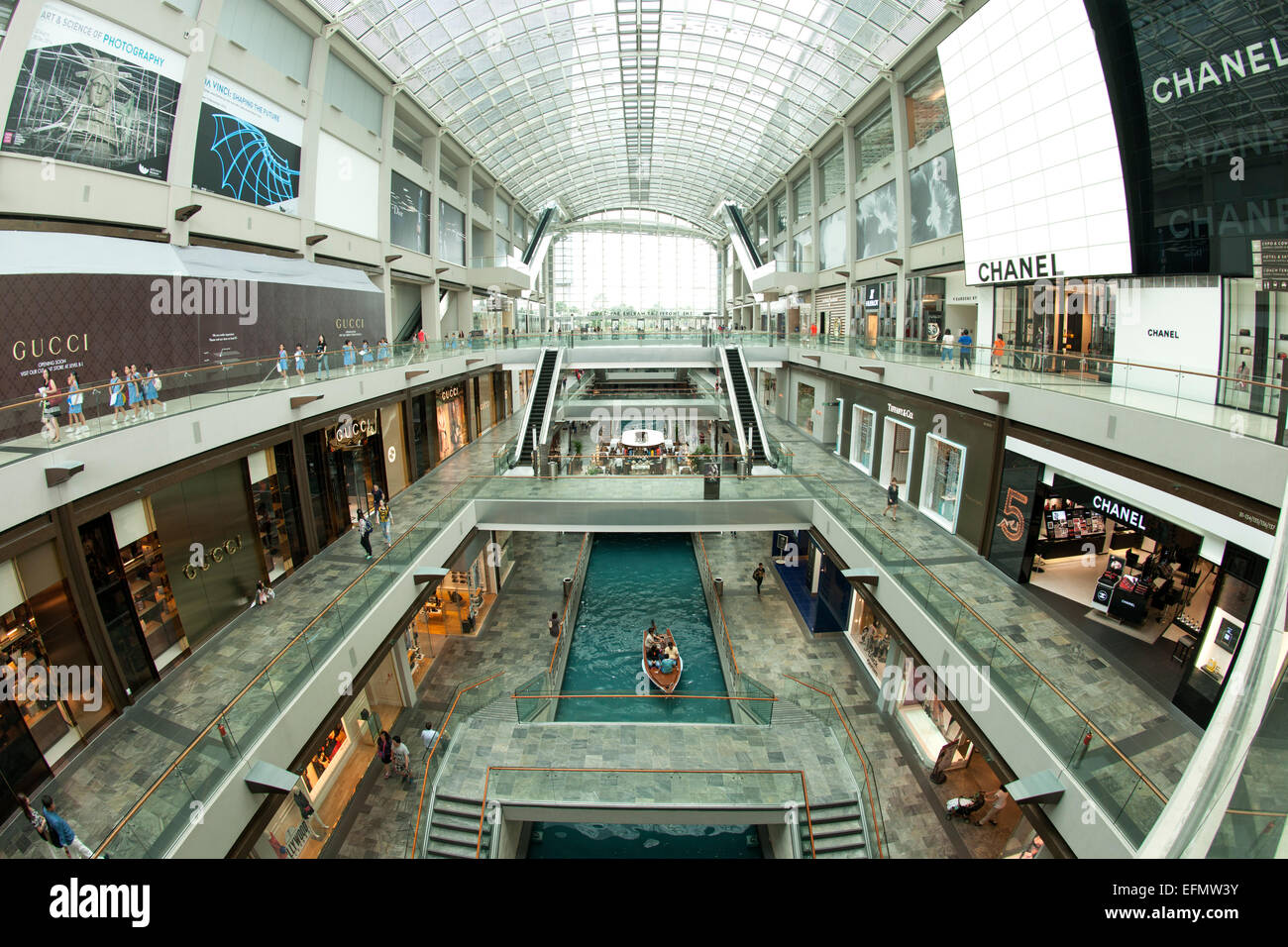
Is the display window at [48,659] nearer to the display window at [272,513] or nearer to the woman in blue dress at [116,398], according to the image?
the woman in blue dress at [116,398]

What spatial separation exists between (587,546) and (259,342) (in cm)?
1441

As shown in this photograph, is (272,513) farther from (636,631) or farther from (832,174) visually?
(832,174)

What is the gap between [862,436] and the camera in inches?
918

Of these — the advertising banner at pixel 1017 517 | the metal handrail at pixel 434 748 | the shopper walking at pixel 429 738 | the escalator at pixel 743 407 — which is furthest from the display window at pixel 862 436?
the shopper walking at pixel 429 738

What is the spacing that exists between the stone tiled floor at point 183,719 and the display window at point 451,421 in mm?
11377

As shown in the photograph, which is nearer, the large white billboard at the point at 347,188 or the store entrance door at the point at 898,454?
the store entrance door at the point at 898,454

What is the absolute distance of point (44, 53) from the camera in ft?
38.3

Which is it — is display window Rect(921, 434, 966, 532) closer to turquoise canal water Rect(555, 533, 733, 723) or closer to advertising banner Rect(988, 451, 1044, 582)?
advertising banner Rect(988, 451, 1044, 582)

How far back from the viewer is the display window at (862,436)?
22266mm

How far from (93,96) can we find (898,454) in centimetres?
2222

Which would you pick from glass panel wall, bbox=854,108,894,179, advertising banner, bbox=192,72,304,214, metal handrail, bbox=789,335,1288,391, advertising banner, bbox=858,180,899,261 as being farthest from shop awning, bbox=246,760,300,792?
glass panel wall, bbox=854,108,894,179

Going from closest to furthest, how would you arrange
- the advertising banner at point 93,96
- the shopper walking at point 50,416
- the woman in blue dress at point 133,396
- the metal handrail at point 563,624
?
the shopper walking at point 50,416 → the woman in blue dress at point 133,396 → the advertising banner at point 93,96 → the metal handrail at point 563,624

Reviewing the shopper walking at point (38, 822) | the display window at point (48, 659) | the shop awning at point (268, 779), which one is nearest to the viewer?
the shopper walking at point (38, 822)

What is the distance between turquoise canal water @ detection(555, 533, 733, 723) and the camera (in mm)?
15609
